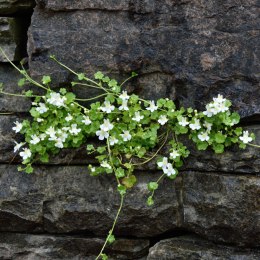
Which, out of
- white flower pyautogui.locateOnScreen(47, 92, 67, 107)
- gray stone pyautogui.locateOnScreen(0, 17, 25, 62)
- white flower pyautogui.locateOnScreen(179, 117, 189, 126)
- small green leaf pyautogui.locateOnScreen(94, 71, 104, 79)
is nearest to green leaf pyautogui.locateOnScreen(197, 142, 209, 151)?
white flower pyautogui.locateOnScreen(179, 117, 189, 126)

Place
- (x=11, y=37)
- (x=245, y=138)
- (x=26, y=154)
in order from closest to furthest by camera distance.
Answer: (x=245, y=138) < (x=26, y=154) < (x=11, y=37)

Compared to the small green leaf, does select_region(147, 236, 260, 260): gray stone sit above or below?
below

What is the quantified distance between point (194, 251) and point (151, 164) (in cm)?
51

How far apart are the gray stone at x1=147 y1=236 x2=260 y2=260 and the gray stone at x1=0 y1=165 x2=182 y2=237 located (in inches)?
3.4

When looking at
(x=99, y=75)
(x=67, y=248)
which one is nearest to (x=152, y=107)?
(x=99, y=75)

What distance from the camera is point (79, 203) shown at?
2.77 metres

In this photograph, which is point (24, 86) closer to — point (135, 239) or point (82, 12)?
point (82, 12)

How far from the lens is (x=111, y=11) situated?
2643 millimetres

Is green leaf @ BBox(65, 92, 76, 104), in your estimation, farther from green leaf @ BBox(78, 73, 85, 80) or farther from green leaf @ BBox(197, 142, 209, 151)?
green leaf @ BBox(197, 142, 209, 151)

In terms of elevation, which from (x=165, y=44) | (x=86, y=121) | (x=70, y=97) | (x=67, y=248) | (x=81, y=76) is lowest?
(x=67, y=248)

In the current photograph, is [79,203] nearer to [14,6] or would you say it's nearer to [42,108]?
[42,108]

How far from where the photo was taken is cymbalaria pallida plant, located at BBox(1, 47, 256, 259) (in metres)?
2.59

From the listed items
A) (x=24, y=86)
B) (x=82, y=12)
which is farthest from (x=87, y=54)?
(x=24, y=86)

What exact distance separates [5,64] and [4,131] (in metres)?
0.39
